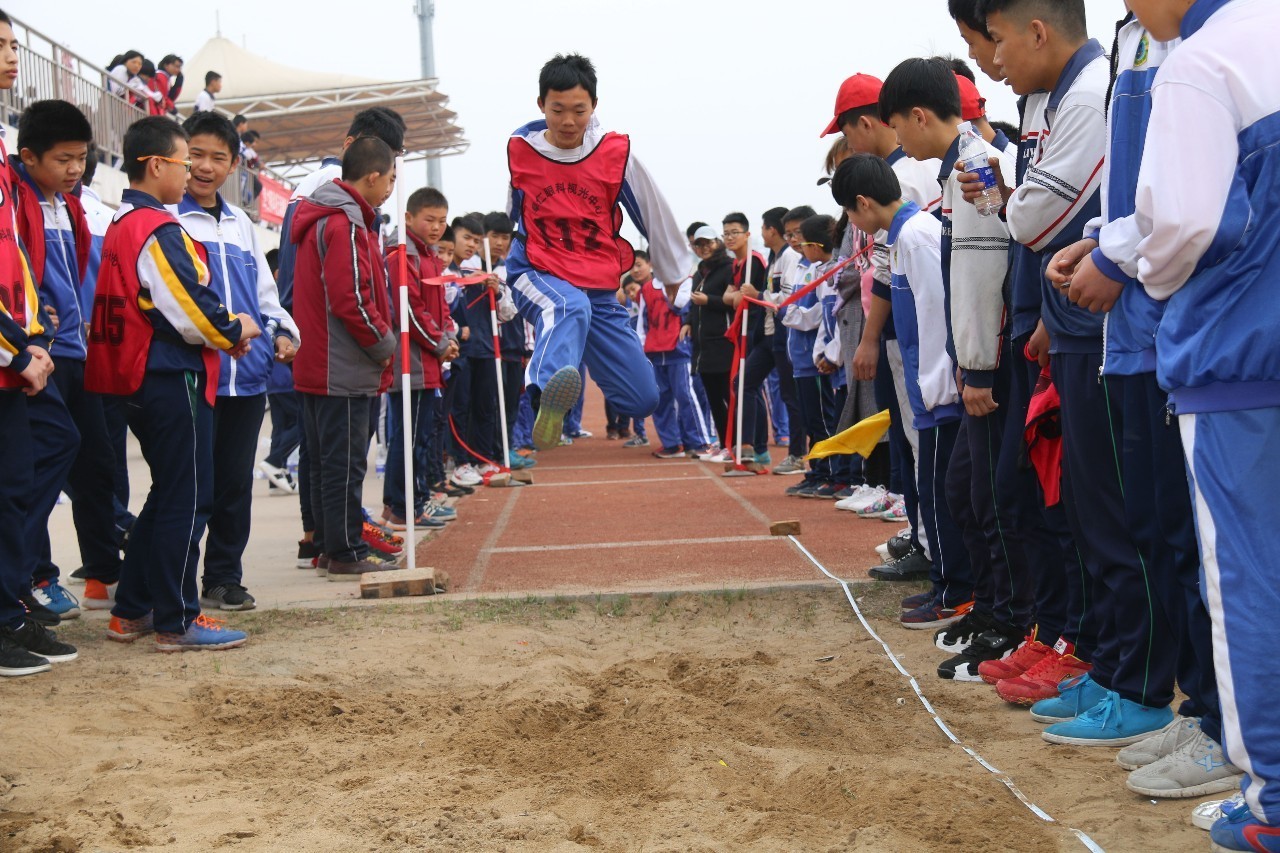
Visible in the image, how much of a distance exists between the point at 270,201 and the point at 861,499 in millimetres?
18949

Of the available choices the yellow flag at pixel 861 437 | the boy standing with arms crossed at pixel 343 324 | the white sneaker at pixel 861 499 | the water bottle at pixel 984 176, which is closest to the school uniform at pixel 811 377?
the white sneaker at pixel 861 499

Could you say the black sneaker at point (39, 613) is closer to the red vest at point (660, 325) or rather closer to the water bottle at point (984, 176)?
the water bottle at point (984, 176)

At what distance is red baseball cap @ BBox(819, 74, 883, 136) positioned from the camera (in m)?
5.73

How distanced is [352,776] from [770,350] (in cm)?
842

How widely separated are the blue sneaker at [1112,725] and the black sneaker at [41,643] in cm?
355

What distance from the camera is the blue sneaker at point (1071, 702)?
3.61 metres

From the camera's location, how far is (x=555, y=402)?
609 cm

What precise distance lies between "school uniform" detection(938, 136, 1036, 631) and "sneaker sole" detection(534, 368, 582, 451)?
217cm

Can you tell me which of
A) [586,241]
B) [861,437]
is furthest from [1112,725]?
[586,241]

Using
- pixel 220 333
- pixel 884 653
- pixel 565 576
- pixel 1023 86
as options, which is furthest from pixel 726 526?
pixel 1023 86

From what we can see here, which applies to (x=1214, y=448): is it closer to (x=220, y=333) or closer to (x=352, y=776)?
(x=352, y=776)

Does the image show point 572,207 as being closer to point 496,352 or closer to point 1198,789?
point 496,352

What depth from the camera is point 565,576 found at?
6.36 meters

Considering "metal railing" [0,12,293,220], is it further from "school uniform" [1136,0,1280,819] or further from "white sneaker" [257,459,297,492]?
"school uniform" [1136,0,1280,819]
